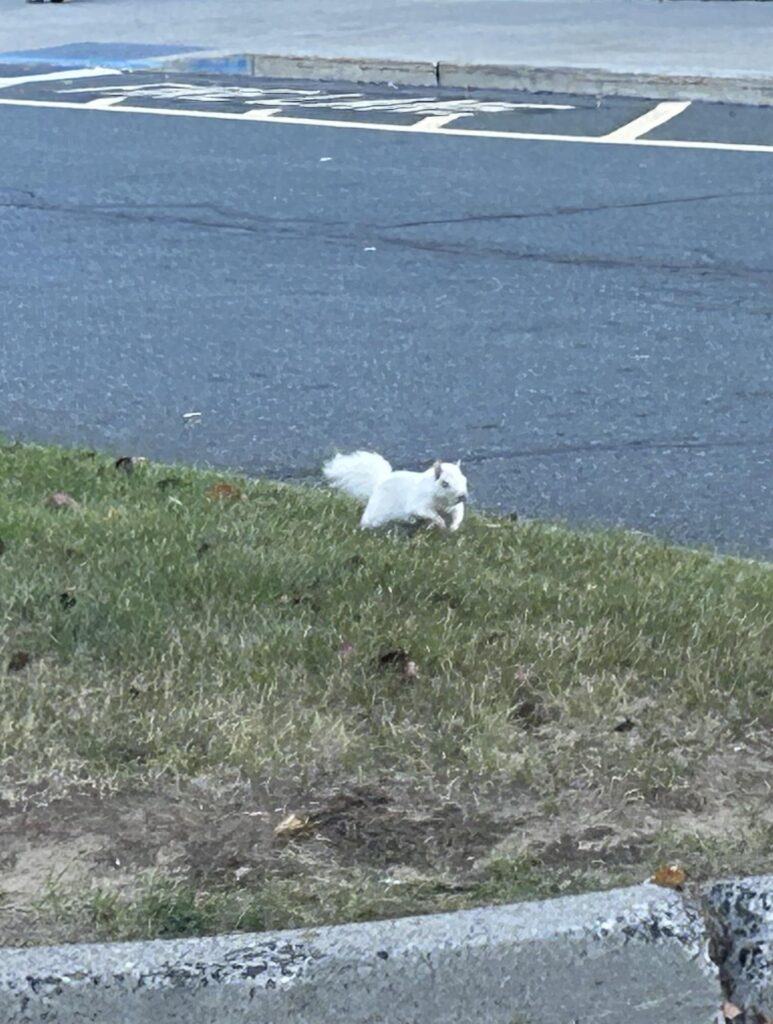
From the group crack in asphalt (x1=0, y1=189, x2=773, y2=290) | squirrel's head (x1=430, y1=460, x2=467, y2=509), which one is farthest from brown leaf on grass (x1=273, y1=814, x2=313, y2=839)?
crack in asphalt (x1=0, y1=189, x2=773, y2=290)

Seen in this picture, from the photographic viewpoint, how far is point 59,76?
16.5 meters

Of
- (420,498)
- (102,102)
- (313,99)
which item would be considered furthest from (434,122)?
(420,498)

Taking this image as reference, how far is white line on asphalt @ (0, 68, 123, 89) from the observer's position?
52.6 ft

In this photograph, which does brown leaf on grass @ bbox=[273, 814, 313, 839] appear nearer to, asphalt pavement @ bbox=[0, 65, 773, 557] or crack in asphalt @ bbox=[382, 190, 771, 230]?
asphalt pavement @ bbox=[0, 65, 773, 557]

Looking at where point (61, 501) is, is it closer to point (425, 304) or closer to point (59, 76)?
point (425, 304)

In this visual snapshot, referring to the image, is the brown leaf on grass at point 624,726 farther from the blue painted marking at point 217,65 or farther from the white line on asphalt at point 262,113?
the blue painted marking at point 217,65

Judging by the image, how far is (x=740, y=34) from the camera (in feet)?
53.8

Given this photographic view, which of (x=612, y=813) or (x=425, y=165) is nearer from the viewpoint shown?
(x=612, y=813)

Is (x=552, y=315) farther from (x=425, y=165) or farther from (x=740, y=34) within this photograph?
(x=740, y=34)

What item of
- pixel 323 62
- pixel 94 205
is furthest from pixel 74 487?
pixel 323 62

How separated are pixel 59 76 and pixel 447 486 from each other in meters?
12.9

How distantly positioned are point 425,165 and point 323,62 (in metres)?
5.25

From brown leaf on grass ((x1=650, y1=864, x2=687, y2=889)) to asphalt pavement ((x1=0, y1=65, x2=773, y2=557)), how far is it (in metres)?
2.09

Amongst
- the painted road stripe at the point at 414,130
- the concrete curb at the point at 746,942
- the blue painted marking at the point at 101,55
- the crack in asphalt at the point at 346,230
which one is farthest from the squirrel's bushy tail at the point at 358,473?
the blue painted marking at the point at 101,55
